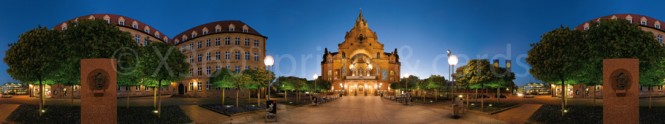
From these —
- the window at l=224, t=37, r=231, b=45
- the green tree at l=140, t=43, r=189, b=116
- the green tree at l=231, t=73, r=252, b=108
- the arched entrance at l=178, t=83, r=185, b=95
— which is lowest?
the arched entrance at l=178, t=83, r=185, b=95

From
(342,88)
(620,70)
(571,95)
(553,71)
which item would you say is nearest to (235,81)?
(553,71)

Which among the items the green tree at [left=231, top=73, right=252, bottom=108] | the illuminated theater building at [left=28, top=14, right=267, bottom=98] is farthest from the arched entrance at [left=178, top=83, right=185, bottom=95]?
the green tree at [left=231, top=73, right=252, bottom=108]

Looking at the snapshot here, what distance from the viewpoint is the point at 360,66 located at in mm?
105312

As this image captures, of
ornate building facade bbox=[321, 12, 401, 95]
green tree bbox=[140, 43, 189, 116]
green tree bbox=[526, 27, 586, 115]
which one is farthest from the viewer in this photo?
ornate building facade bbox=[321, 12, 401, 95]

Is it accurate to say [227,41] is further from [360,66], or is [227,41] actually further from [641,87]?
[641,87]

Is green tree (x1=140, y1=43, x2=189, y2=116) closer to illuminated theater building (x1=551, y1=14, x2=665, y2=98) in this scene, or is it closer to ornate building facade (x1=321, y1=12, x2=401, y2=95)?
illuminated theater building (x1=551, y1=14, x2=665, y2=98)

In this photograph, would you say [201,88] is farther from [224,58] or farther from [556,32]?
[556,32]

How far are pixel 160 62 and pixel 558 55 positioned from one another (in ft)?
73.9

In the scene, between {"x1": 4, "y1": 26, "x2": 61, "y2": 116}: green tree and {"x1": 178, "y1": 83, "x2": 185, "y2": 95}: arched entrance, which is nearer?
{"x1": 4, "y1": 26, "x2": 61, "y2": 116}: green tree

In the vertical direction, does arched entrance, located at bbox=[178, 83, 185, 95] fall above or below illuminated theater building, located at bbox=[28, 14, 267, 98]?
below

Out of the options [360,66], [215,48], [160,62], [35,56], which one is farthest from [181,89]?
[160,62]

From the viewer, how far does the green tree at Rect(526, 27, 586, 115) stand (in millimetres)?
21750

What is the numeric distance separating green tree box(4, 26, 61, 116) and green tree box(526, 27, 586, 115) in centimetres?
2816

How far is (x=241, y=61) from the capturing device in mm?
71562
